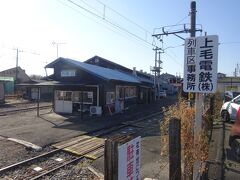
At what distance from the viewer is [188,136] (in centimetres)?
702

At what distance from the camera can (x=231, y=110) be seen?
17.1m

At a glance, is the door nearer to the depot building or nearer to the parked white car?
the depot building

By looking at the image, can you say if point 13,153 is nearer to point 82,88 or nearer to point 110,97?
point 82,88

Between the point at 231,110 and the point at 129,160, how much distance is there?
14.3m

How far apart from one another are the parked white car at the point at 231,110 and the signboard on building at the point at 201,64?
11.9 meters

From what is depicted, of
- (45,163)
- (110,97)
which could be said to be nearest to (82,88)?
(110,97)

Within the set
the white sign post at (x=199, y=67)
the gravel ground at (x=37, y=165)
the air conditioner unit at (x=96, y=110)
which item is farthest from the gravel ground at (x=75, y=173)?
the air conditioner unit at (x=96, y=110)

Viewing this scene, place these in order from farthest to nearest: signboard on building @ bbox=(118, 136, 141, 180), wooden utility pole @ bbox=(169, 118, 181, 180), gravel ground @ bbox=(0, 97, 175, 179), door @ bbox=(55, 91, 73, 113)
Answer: door @ bbox=(55, 91, 73, 113), gravel ground @ bbox=(0, 97, 175, 179), wooden utility pole @ bbox=(169, 118, 181, 180), signboard on building @ bbox=(118, 136, 141, 180)

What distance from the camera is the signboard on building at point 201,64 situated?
5738 mm

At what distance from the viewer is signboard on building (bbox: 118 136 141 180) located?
161 inches

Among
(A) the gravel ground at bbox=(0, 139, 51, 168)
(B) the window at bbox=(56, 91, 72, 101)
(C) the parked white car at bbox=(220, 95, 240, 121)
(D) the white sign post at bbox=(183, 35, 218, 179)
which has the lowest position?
(A) the gravel ground at bbox=(0, 139, 51, 168)

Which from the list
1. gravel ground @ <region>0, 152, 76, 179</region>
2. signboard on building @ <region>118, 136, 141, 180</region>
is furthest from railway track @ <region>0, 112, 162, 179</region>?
signboard on building @ <region>118, 136, 141, 180</region>

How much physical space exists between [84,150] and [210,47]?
23.4ft

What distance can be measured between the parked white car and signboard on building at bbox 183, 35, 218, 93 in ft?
39.0
